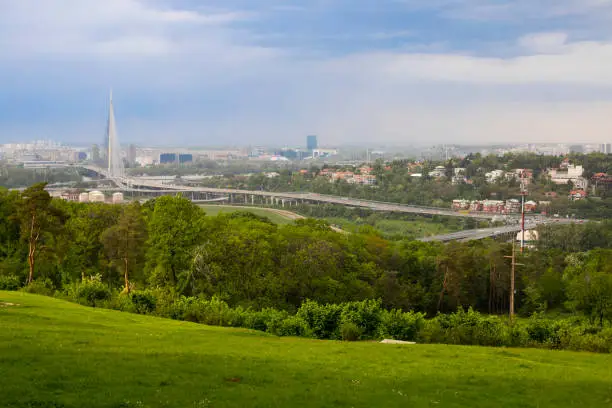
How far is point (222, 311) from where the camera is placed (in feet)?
70.8

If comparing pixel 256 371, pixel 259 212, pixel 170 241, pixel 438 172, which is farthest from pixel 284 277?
pixel 438 172

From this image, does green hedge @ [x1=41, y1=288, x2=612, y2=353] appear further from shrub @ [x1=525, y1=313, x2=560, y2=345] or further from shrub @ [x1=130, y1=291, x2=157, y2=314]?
shrub @ [x1=130, y1=291, x2=157, y2=314]

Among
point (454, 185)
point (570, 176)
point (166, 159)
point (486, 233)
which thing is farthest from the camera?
point (166, 159)

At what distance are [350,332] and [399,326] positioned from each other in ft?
5.49

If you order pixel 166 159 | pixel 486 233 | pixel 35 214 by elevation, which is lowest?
pixel 486 233

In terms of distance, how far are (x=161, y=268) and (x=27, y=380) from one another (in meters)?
19.8

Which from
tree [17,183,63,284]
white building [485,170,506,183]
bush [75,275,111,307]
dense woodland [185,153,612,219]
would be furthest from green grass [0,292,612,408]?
white building [485,170,506,183]

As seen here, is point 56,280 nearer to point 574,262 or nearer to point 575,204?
point 574,262

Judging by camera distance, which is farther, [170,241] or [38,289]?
[170,241]

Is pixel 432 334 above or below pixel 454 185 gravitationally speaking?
below

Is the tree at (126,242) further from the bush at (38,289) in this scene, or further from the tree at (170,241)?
the bush at (38,289)

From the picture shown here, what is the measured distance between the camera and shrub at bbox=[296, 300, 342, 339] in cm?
2017

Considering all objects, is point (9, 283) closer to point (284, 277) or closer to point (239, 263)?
point (239, 263)

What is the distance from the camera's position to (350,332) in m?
19.6
